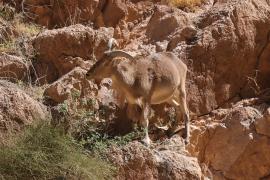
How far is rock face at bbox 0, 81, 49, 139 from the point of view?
12.4 metres

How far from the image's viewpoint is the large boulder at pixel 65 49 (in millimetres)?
14945

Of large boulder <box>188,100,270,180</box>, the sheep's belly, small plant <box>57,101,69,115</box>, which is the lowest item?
large boulder <box>188,100,270,180</box>

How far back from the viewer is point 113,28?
Result: 16.4 meters

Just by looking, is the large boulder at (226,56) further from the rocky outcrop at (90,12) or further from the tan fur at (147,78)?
the rocky outcrop at (90,12)

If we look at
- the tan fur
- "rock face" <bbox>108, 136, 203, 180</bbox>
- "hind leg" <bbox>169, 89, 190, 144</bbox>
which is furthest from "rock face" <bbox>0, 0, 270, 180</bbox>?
the tan fur

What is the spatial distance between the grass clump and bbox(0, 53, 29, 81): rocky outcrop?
3.52 meters

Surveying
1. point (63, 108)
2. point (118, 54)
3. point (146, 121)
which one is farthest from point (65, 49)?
point (146, 121)

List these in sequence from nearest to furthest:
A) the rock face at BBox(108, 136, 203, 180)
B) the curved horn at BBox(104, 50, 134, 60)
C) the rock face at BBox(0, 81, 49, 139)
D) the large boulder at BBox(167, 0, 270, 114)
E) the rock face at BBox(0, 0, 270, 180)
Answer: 1. the rock face at BBox(108, 136, 203, 180)
2. the rock face at BBox(0, 0, 270, 180)
3. the rock face at BBox(0, 81, 49, 139)
4. the curved horn at BBox(104, 50, 134, 60)
5. the large boulder at BBox(167, 0, 270, 114)

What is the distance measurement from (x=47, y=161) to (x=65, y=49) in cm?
404

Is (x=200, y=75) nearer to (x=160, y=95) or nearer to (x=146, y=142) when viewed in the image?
(x=160, y=95)

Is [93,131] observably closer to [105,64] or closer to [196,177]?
[105,64]

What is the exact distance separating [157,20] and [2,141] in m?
4.94

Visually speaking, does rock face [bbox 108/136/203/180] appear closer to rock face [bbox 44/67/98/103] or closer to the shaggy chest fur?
the shaggy chest fur

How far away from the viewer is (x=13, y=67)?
596 inches
